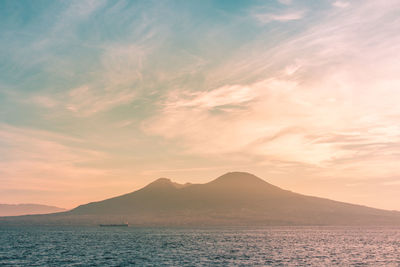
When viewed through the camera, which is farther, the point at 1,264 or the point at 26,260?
the point at 26,260

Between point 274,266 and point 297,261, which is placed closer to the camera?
point 274,266

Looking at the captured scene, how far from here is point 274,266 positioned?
275 ft

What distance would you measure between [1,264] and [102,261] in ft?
71.4

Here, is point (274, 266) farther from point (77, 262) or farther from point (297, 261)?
point (77, 262)

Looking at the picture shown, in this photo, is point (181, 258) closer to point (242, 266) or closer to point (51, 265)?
point (242, 266)

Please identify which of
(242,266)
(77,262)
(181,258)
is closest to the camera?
(242,266)

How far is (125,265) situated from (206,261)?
1911 centimetres

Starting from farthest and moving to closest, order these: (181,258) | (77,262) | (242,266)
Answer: (181,258)
(77,262)
(242,266)

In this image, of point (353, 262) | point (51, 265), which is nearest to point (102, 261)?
point (51, 265)

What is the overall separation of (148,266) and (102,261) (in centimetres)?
1495

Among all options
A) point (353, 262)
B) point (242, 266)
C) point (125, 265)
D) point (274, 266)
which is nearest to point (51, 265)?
point (125, 265)

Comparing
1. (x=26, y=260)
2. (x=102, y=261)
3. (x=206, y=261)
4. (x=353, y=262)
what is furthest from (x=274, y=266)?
(x=26, y=260)

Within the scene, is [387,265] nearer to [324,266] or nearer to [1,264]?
[324,266]

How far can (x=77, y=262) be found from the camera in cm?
9044
